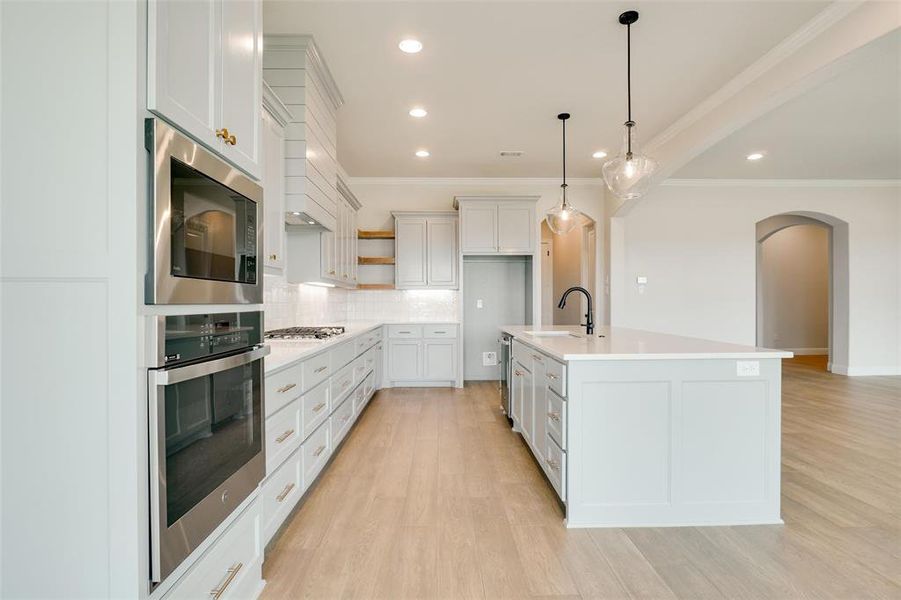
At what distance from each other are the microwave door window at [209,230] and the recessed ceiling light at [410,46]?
193 cm

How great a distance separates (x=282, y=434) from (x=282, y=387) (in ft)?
0.74

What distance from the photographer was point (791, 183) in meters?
6.44

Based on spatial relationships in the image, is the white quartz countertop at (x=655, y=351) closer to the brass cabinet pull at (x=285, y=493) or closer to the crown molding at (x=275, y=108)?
the brass cabinet pull at (x=285, y=493)

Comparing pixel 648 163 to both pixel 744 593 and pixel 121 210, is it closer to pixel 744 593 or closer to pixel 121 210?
pixel 744 593

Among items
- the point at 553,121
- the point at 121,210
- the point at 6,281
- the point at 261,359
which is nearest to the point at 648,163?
the point at 553,121

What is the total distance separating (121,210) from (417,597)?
1624 millimetres

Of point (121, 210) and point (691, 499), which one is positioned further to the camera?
point (691, 499)

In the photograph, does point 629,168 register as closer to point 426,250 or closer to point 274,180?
point 274,180

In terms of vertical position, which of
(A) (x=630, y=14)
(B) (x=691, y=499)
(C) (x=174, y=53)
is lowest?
(B) (x=691, y=499)

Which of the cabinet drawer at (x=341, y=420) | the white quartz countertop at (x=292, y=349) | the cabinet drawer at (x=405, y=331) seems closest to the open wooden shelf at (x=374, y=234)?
the cabinet drawer at (x=405, y=331)

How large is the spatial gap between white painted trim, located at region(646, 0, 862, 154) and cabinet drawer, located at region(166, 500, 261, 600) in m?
3.95

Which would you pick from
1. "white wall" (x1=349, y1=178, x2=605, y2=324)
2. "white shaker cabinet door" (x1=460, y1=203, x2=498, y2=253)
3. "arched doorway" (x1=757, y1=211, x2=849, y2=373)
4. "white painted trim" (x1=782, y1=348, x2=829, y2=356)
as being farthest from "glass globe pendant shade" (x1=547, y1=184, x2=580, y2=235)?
"white painted trim" (x1=782, y1=348, x2=829, y2=356)

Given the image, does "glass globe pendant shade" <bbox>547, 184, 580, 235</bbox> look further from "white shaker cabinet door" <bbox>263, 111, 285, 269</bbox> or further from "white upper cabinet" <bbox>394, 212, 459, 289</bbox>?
"white shaker cabinet door" <bbox>263, 111, 285, 269</bbox>

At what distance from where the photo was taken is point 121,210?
1064 mm
